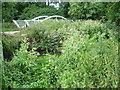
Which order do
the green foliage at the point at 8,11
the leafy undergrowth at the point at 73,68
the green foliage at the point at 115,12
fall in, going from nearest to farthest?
the leafy undergrowth at the point at 73,68 → the green foliage at the point at 115,12 → the green foliage at the point at 8,11

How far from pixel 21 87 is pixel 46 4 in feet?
3.84

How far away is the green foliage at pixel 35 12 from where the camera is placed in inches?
97.7

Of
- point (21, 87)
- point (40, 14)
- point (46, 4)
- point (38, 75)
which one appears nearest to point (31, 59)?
point (38, 75)

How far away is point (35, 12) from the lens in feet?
8.86

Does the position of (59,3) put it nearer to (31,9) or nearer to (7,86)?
(31,9)

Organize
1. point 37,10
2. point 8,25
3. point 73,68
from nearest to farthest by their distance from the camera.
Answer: point 73,68
point 8,25
point 37,10

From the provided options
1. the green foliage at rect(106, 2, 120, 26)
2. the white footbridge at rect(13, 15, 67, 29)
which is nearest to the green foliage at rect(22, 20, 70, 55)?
the white footbridge at rect(13, 15, 67, 29)

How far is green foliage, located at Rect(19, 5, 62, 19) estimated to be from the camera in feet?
8.14

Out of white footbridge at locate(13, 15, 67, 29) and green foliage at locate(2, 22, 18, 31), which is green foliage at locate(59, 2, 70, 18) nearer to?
white footbridge at locate(13, 15, 67, 29)

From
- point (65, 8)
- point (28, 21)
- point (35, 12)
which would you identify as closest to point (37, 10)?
point (35, 12)

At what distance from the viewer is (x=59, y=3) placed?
2.36m

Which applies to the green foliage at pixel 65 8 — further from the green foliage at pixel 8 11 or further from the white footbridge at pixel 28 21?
the green foliage at pixel 8 11

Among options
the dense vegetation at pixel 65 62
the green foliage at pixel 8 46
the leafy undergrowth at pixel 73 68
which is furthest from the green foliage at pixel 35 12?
the leafy undergrowth at pixel 73 68

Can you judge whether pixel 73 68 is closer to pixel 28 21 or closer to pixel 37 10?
pixel 37 10
